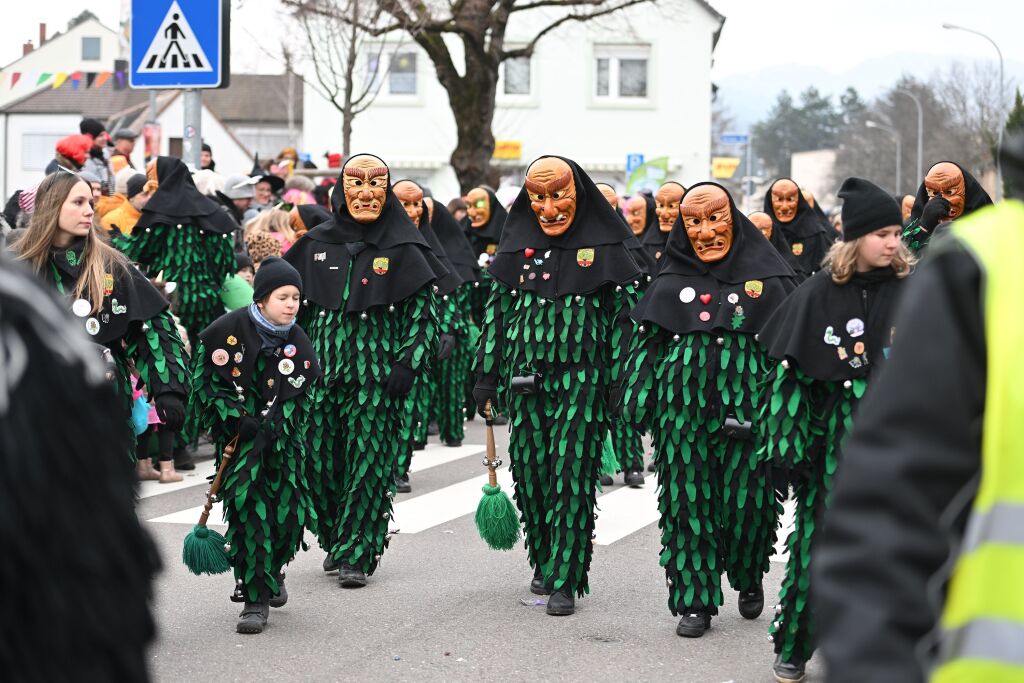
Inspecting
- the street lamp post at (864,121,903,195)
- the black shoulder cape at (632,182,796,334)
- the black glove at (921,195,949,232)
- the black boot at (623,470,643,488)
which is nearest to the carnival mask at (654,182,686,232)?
the black boot at (623,470,643,488)

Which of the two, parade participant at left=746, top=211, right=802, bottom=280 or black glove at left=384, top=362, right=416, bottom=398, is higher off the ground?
parade participant at left=746, top=211, right=802, bottom=280

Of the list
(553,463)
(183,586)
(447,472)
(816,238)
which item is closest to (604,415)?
(553,463)

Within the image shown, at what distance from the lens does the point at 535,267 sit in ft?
25.2

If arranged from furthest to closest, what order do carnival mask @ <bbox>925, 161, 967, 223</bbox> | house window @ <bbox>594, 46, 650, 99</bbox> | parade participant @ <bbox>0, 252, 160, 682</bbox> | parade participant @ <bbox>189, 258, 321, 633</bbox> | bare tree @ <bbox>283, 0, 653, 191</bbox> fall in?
house window @ <bbox>594, 46, 650, 99</bbox> → bare tree @ <bbox>283, 0, 653, 191</bbox> → carnival mask @ <bbox>925, 161, 967, 223</bbox> → parade participant @ <bbox>189, 258, 321, 633</bbox> → parade participant @ <bbox>0, 252, 160, 682</bbox>

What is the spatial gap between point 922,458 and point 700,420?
481 cm

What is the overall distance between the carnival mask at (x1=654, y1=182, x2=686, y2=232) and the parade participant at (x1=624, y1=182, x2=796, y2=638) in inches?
207

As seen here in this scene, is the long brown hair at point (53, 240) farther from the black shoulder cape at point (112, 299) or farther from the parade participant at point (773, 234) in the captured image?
the parade participant at point (773, 234)

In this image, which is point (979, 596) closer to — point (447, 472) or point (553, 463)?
point (553, 463)

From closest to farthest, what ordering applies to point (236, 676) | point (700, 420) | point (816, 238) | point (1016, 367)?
point (1016, 367) < point (236, 676) < point (700, 420) < point (816, 238)

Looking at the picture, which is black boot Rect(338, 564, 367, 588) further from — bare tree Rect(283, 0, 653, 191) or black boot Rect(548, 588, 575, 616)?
bare tree Rect(283, 0, 653, 191)

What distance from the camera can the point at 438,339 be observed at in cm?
820

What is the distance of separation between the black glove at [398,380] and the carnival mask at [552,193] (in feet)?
3.35

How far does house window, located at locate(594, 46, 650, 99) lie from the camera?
44750 mm

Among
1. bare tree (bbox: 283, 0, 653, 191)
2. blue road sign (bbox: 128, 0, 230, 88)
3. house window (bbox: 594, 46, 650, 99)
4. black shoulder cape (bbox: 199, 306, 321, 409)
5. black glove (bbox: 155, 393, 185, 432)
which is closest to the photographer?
black glove (bbox: 155, 393, 185, 432)
